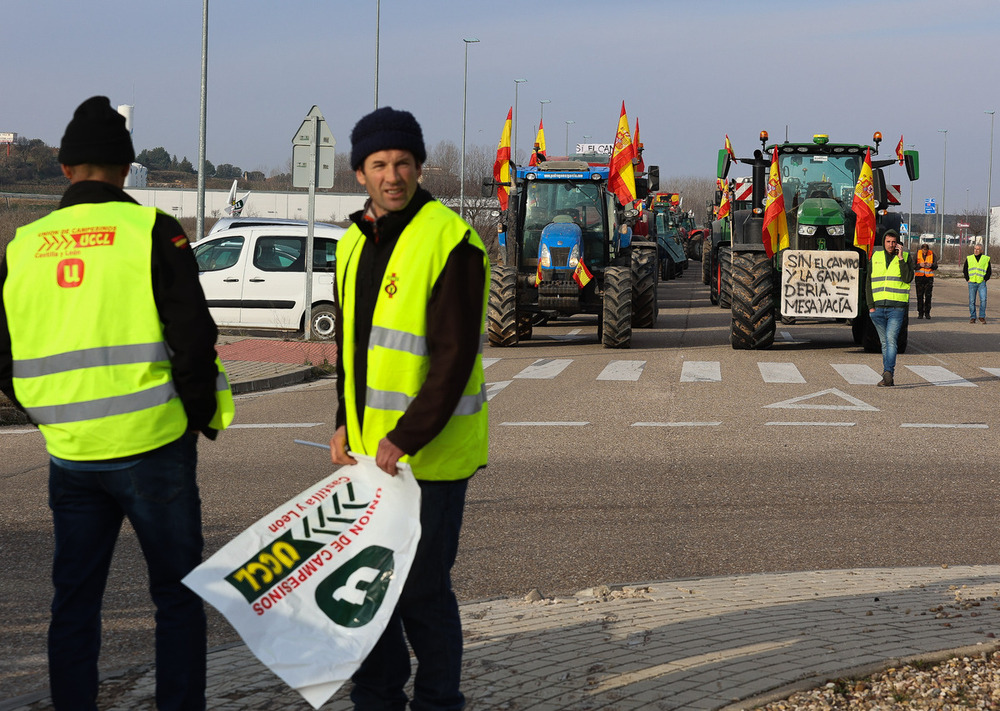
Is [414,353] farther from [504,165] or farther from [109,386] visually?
[504,165]

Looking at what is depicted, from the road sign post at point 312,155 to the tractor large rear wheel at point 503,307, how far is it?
2.90m

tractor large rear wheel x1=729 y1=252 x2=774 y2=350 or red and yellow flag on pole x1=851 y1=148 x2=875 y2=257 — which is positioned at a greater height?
red and yellow flag on pole x1=851 y1=148 x2=875 y2=257

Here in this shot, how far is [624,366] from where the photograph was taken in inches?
688

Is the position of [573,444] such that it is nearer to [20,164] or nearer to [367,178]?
[367,178]

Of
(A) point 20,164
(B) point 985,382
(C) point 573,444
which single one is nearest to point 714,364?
(B) point 985,382

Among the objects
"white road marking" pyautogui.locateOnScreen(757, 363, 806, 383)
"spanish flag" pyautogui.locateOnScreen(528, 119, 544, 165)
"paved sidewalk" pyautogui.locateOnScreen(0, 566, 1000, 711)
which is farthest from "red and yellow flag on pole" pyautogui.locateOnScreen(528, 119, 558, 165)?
"paved sidewalk" pyautogui.locateOnScreen(0, 566, 1000, 711)

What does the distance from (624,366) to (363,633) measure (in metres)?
14.2

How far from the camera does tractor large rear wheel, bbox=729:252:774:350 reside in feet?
61.7

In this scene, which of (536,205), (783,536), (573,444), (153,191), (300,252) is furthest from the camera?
(153,191)

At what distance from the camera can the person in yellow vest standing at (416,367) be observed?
346 cm

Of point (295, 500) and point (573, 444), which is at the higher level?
point (295, 500)

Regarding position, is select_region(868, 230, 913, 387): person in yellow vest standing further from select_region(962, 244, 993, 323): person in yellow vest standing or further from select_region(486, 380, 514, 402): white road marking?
select_region(962, 244, 993, 323): person in yellow vest standing

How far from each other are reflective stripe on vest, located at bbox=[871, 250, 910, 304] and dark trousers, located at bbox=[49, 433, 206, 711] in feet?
43.3

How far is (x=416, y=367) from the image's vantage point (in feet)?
11.6
